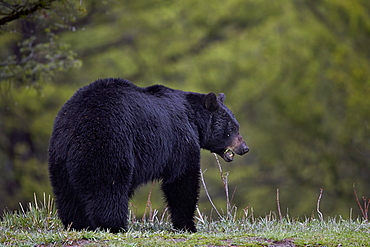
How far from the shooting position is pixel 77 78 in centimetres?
2009

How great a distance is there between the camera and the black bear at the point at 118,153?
6.13 m

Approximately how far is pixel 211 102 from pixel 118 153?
2.18 m

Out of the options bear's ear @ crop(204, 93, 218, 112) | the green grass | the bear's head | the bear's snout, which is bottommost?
the green grass

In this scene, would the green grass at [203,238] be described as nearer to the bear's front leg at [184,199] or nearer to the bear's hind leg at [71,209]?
the bear's hind leg at [71,209]

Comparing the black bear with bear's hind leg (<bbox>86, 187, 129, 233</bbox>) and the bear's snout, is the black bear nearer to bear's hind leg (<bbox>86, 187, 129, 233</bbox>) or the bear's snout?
bear's hind leg (<bbox>86, 187, 129, 233</bbox>)

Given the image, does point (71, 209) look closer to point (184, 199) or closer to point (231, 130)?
point (184, 199)

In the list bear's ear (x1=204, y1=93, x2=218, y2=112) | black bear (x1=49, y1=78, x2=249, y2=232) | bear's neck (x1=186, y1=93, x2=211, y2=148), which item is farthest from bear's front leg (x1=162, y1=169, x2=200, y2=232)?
bear's ear (x1=204, y1=93, x2=218, y2=112)

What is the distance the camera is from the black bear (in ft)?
20.1

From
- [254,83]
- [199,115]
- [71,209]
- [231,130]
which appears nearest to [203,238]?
[71,209]

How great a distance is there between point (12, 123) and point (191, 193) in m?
13.0

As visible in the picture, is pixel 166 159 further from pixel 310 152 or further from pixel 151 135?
pixel 310 152

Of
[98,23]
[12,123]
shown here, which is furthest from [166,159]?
[98,23]

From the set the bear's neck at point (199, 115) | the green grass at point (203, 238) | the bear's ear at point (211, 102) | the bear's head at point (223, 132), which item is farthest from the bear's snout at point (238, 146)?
the green grass at point (203, 238)

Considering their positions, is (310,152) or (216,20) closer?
(310,152)
